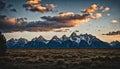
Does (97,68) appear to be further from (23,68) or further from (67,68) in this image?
(23,68)

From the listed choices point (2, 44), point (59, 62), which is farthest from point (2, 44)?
point (59, 62)

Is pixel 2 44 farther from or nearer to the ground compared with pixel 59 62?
farther from the ground

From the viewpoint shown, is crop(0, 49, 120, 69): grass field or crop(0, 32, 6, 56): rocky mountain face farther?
crop(0, 32, 6, 56): rocky mountain face

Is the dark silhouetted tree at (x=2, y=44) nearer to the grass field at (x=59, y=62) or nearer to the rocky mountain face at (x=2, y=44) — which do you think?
the rocky mountain face at (x=2, y=44)

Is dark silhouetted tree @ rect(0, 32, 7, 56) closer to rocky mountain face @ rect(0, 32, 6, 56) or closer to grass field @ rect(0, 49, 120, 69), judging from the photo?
rocky mountain face @ rect(0, 32, 6, 56)

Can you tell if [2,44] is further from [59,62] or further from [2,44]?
[59,62]

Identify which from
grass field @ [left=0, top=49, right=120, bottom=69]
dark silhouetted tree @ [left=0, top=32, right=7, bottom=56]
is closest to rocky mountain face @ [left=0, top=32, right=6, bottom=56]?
dark silhouetted tree @ [left=0, top=32, right=7, bottom=56]

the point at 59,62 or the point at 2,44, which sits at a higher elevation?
the point at 2,44

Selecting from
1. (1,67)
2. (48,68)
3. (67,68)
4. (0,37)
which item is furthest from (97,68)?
(0,37)

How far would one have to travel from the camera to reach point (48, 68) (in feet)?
99.9

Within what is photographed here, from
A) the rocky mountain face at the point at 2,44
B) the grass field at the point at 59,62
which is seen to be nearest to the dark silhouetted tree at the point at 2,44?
the rocky mountain face at the point at 2,44

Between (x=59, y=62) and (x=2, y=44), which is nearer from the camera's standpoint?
(x=59, y=62)

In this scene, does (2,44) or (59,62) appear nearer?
(59,62)

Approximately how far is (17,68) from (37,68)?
9.19 feet
